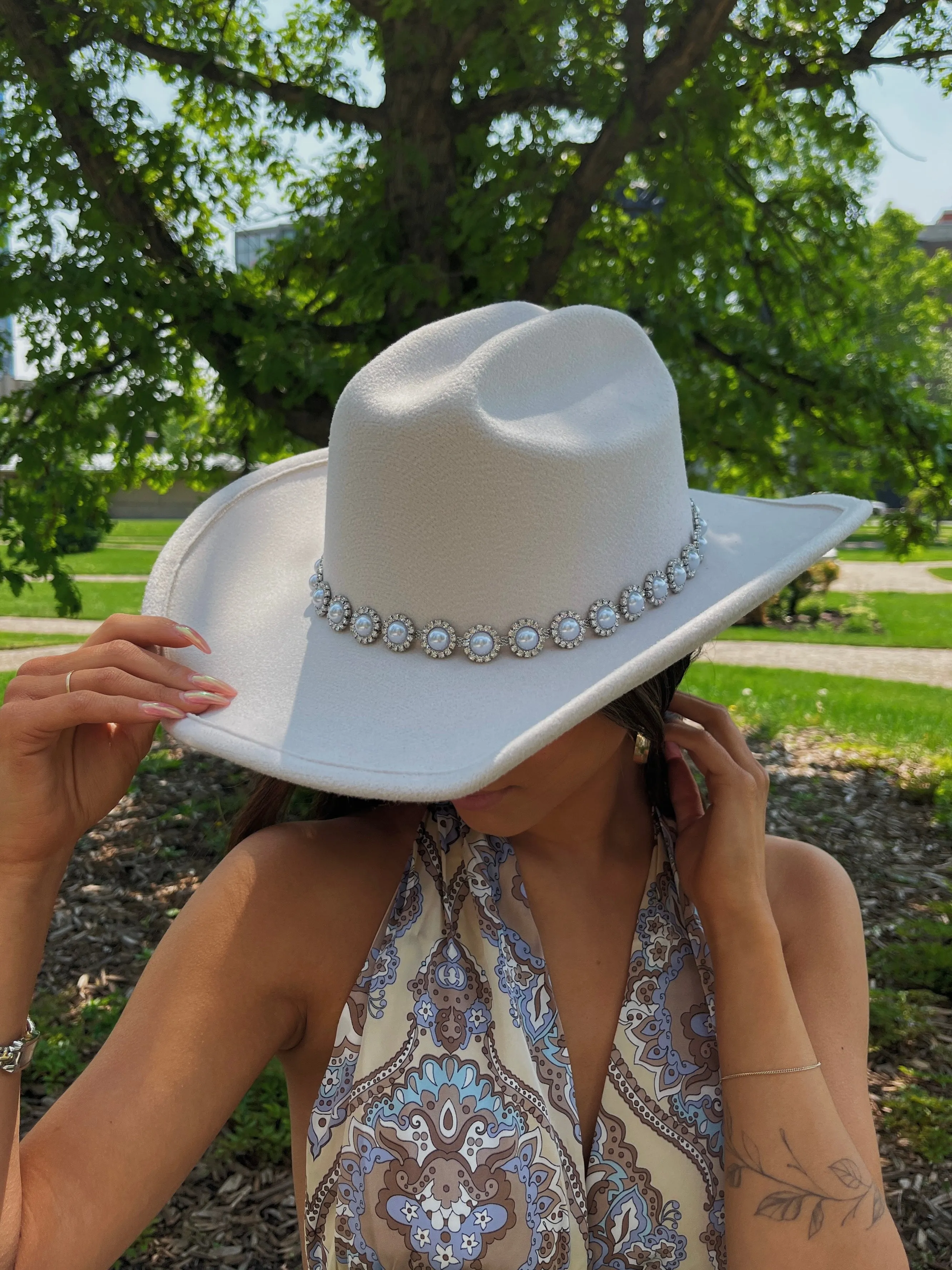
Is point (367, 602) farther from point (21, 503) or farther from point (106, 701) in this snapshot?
point (21, 503)

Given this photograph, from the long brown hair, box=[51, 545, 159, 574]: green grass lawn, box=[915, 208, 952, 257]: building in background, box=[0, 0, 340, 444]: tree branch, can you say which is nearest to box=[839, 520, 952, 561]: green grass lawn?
box=[915, 208, 952, 257]: building in background

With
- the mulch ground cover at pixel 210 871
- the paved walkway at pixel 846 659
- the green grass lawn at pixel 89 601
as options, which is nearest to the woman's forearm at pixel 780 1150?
the mulch ground cover at pixel 210 871

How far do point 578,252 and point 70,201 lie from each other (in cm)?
206

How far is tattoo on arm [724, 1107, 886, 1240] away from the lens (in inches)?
56.9

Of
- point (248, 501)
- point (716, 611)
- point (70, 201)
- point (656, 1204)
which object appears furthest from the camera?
point (70, 201)

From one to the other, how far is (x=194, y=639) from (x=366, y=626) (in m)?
0.26

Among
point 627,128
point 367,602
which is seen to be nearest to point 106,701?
point 367,602

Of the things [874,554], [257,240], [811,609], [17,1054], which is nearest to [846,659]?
[811,609]

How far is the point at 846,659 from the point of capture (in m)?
12.4

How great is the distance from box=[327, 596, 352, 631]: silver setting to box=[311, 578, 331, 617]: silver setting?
0.05ft

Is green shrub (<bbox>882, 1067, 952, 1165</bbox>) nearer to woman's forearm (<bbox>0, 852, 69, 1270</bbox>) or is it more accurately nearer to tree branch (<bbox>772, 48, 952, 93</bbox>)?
woman's forearm (<bbox>0, 852, 69, 1270</bbox>)

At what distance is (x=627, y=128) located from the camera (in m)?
3.72

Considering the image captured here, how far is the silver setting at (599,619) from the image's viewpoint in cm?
133

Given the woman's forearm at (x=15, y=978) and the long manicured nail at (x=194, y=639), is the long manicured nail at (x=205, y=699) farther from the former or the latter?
the woman's forearm at (x=15, y=978)
